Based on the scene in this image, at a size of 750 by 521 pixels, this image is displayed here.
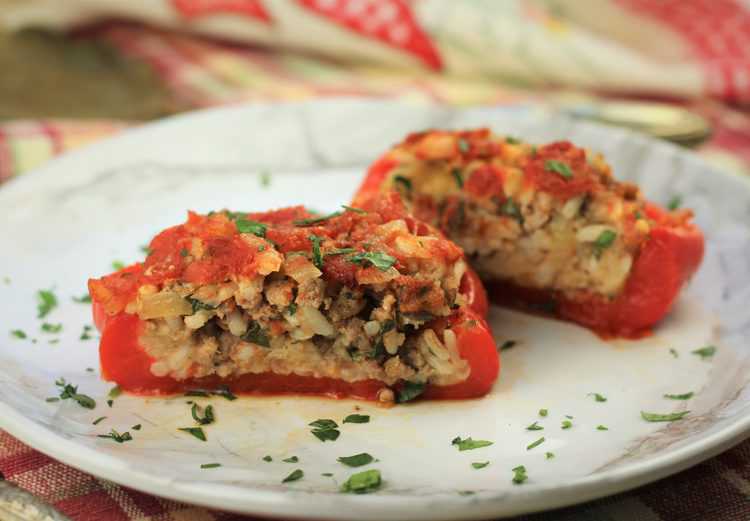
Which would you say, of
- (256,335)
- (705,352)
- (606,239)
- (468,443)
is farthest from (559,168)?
(256,335)

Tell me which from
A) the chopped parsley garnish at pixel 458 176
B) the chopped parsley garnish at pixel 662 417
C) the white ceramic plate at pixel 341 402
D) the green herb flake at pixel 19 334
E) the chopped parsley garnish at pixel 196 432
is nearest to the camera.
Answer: the white ceramic plate at pixel 341 402

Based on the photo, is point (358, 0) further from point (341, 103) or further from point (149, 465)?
point (149, 465)

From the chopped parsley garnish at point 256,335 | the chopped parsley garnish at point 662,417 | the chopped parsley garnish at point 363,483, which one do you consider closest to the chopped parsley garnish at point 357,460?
the chopped parsley garnish at point 363,483

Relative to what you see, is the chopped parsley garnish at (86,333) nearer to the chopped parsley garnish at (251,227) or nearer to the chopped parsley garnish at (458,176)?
the chopped parsley garnish at (251,227)

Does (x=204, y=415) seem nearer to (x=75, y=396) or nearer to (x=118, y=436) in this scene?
(x=118, y=436)

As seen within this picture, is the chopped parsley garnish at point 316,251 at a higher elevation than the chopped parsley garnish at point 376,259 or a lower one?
lower

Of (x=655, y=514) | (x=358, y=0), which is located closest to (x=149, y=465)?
(x=655, y=514)
